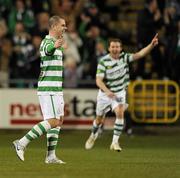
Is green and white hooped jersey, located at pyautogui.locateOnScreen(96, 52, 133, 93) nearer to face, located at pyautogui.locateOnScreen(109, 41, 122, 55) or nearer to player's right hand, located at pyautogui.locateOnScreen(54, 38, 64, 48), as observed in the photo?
face, located at pyautogui.locateOnScreen(109, 41, 122, 55)

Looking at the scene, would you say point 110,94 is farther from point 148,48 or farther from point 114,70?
point 148,48

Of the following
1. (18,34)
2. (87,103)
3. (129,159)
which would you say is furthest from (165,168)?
(18,34)

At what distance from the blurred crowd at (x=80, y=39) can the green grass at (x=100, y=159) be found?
2342 mm

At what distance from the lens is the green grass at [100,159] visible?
1134cm

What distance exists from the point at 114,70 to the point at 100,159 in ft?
9.30

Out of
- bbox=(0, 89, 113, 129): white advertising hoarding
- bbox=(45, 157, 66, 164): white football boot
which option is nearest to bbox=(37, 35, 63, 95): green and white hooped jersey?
bbox=(45, 157, 66, 164): white football boot

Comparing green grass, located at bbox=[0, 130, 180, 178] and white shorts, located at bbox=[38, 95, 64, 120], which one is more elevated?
white shorts, located at bbox=[38, 95, 64, 120]

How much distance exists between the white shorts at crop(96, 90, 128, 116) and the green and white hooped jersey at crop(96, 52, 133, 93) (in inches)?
6.0

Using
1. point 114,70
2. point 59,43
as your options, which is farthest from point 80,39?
point 59,43

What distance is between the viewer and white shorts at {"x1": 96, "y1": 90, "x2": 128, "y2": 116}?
15.8 metres

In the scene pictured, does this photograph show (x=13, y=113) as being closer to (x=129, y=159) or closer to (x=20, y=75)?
(x=20, y=75)

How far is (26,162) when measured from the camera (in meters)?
12.8

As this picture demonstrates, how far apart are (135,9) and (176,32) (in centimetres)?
362

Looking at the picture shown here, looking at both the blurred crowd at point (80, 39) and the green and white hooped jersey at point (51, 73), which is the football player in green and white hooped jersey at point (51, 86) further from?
the blurred crowd at point (80, 39)
